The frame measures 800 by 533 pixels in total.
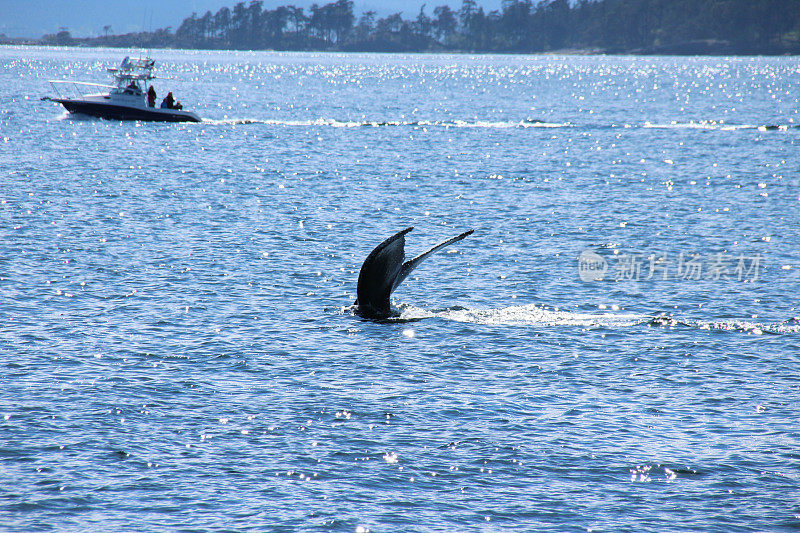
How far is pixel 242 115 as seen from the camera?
136 metres

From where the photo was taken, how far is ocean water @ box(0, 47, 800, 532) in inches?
748

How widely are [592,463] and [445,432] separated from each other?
3.85m

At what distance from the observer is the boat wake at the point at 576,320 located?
32438mm

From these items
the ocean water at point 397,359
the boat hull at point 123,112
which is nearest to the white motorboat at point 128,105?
the boat hull at point 123,112

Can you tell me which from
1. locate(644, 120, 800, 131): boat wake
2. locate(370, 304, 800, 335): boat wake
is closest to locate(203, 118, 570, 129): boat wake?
locate(644, 120, 800, 131): boat wake

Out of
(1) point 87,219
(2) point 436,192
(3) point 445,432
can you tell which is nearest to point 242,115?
(2) point 436,192

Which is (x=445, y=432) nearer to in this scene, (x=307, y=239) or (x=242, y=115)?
(x=307, y=239)

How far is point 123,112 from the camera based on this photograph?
108 m
